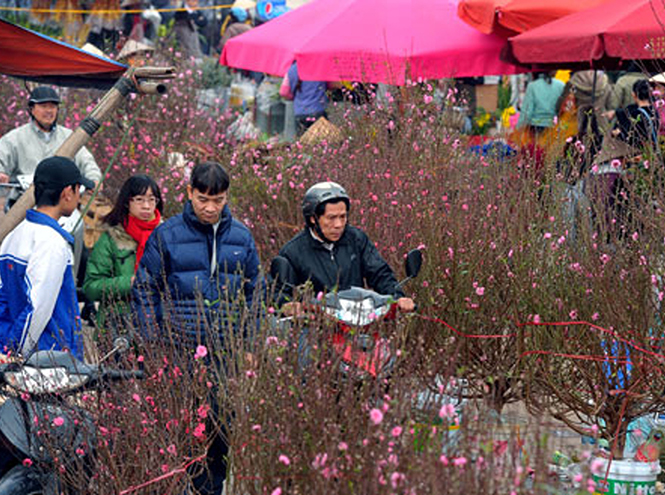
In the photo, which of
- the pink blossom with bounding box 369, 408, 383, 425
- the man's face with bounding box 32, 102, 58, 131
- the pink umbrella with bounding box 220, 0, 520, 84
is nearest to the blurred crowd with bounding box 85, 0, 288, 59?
the pink umbrella with bounding box 220, 0, 520, 84

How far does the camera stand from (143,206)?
7160 mm

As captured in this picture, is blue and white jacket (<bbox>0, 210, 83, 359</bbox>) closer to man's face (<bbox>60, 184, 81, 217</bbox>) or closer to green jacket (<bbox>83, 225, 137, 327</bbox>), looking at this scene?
man's face (<bbox>60, 184, 81, 217</bbox>)

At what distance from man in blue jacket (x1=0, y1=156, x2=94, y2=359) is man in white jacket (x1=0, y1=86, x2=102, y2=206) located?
3.52 metres

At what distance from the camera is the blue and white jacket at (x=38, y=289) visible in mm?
5297

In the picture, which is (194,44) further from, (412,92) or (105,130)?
(412,92)

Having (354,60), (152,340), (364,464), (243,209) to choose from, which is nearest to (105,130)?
(354,60)

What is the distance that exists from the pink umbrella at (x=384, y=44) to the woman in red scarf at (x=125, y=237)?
16.1 ft

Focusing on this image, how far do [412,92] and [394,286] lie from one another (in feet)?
13.5

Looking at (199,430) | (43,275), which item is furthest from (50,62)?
(199,430)

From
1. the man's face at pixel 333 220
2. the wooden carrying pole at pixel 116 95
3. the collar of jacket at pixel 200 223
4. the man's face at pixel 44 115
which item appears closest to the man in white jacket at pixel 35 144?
the man's face at pixel 44 115

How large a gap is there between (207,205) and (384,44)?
716 centimetres

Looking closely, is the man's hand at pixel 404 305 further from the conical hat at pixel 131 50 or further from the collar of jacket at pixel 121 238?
the conical hat at pixel 131 50

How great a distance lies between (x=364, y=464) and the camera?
3.59 m

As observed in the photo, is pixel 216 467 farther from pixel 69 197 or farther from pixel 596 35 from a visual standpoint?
pixel 596 35
